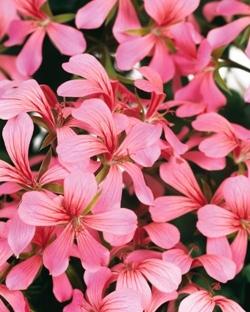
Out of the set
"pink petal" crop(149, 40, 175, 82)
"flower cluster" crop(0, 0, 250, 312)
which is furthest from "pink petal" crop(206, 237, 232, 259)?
"pink petal" crop(149, 40, 175, 82)

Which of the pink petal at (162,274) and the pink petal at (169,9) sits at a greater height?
the pink petal at (169,9)

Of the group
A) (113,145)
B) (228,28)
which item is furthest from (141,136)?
(228,28)

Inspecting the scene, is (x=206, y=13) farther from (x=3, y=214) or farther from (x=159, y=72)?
(x=3, y=214)

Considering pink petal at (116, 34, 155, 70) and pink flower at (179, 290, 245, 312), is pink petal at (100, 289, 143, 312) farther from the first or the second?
pink petal at (116, 34, 155, 70)

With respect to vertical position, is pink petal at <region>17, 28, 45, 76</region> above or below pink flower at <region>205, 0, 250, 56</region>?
below

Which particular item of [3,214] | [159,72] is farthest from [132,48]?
[3,214]

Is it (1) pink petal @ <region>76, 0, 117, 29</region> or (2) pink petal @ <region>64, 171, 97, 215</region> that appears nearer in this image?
(2) pink petal @ <region>64, 171, 97, 215</region>

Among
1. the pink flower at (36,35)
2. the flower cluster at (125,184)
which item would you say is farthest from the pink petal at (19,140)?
the pink flower at (36,35)

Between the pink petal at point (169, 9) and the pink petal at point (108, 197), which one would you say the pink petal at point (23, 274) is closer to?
the pink petal at point (108, 197)
